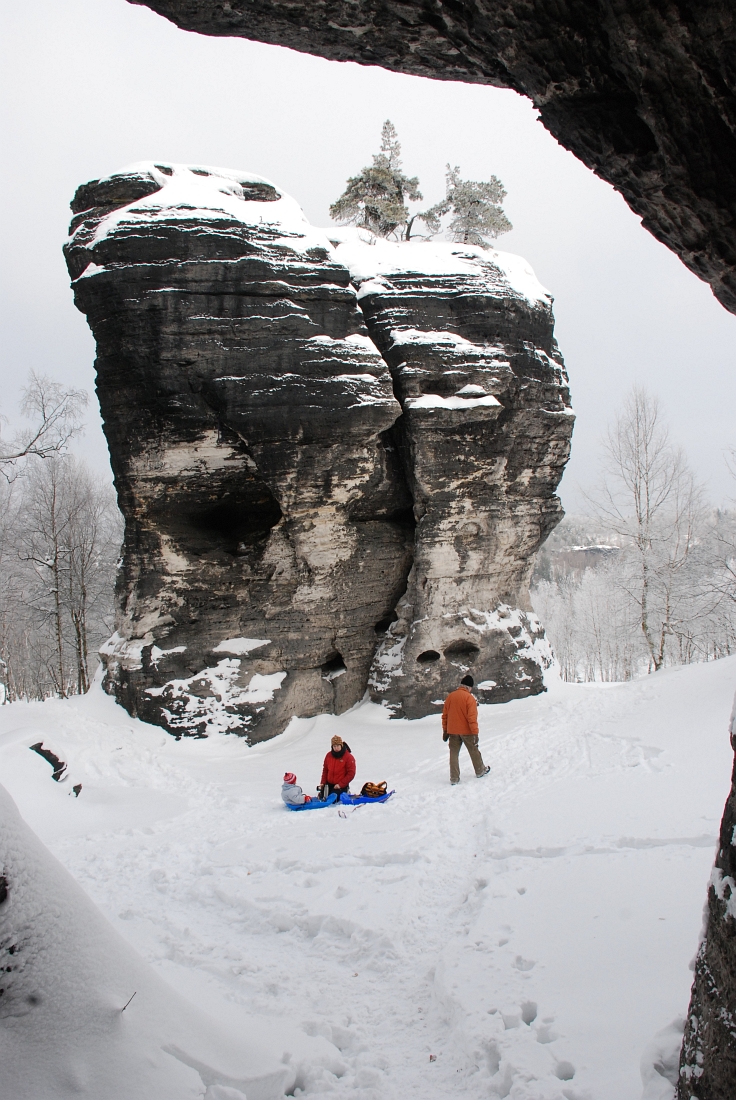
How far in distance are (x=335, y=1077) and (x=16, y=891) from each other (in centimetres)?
206

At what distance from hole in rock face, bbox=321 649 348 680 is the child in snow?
5867mm

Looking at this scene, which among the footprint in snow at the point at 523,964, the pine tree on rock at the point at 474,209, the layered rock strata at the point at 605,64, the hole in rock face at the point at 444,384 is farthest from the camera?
the pine tree on rock at the point at 474,209

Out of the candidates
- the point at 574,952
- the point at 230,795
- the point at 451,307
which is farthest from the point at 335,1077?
the point at 451,307

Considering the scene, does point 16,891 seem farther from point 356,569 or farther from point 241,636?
point 356,569

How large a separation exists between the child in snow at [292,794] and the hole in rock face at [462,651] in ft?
22.3

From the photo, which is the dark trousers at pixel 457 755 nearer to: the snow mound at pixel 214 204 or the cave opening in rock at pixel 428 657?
the cave opening in rock at pixel 428 657

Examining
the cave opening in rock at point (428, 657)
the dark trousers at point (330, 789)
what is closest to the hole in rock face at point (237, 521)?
the cave opening in rock at point (428, 657)

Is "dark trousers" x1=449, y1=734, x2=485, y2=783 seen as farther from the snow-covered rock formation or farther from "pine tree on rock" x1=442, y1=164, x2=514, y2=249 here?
"pine tree on rock" x1=442, y1=164, x2=514, y2=249

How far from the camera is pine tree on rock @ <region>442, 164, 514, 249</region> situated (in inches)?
722

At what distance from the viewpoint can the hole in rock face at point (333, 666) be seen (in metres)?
14.5

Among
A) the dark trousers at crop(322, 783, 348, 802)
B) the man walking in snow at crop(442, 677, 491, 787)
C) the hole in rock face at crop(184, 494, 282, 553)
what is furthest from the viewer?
the hole in rock face at crop(184, 494, 282, 553)

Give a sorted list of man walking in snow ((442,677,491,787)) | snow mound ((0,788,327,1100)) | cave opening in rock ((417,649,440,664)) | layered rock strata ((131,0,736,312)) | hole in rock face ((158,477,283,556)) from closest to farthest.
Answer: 1. layered rock strata ((131,0,736,312))
2. snow mound ((0,788,327,1100))
3. man walking in snow ((442,677,491,787))
4. hole in rock face ((158,477,283,556))
5. cave opening in rock ((417,649,440,664))

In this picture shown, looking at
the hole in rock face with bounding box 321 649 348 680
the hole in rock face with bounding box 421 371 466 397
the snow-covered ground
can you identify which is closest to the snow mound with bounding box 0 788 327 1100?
the snow-covered ground

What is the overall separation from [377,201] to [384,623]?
12.4m
